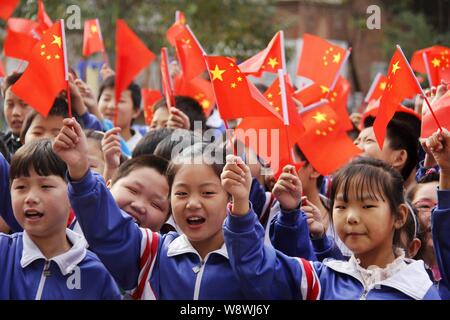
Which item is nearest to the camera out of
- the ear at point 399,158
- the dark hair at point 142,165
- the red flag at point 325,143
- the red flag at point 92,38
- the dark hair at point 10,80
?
the dark hair at point 142,165

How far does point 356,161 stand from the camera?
318cm

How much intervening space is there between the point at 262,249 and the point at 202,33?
1163 centimetres

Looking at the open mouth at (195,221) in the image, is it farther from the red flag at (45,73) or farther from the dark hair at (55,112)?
the dark hair at (55,112)

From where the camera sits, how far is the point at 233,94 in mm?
3281

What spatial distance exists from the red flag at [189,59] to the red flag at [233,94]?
1.89m

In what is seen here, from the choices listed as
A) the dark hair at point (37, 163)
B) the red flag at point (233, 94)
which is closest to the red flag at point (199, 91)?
the red flag at point (233, 94)

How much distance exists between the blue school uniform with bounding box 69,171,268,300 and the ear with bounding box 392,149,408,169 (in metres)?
1.78

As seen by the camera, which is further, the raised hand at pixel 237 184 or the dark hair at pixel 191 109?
the dark hair at pixel 191 109

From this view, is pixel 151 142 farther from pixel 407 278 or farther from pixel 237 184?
pixel 407 278

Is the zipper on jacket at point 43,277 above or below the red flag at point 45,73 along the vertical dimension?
below

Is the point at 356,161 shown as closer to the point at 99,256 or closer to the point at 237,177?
the point at 237,177

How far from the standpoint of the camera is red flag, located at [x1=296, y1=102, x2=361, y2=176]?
405 cm

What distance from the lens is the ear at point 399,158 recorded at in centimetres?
448

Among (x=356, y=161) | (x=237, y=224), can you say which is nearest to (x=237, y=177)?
(x=237, y=224)
